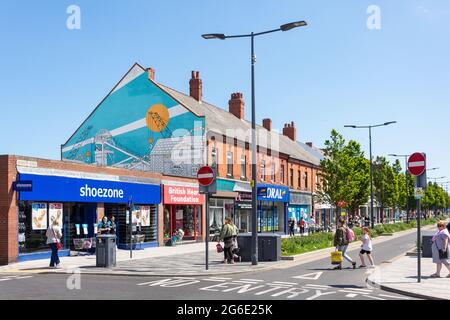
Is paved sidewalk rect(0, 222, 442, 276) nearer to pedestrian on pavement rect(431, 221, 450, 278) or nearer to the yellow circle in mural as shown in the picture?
pedestrian on pavement rect(431, 221, 450, 278)

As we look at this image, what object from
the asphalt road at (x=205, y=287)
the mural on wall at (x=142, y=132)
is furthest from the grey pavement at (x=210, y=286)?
the mural on wall at (x=142, y=132)

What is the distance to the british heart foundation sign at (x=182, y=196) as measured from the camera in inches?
1225

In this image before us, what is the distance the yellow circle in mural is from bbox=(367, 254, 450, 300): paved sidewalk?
21.3 meters

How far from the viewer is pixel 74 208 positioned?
968 inches

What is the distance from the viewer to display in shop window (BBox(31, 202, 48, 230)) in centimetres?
2200

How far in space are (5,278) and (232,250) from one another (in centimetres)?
785

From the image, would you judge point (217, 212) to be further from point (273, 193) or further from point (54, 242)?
point (54, 242)

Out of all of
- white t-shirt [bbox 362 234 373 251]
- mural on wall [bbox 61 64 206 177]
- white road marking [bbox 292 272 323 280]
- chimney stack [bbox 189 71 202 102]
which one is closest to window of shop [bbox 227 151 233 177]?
mural on wall [bbox 61 64 206 177]

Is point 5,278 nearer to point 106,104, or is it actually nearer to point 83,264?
point 83,264

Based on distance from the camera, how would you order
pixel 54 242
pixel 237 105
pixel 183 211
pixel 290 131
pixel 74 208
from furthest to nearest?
pixel 290 131, pixel 237 105, pixel 183 211, pixel 74 208, pixel 54 242

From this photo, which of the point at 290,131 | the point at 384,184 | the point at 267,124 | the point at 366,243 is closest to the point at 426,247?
the point at 366,243

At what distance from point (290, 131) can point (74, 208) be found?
138 ft

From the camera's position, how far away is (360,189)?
161 ft
